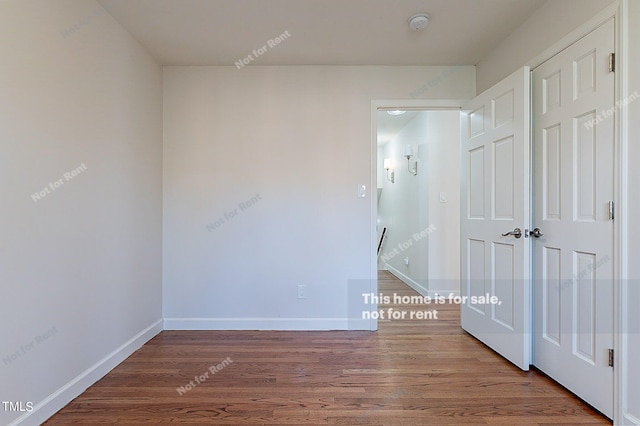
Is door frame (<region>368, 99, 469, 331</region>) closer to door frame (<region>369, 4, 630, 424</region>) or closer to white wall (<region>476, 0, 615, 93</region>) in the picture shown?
white wall (<region>476, 0, 615, 93</region>)

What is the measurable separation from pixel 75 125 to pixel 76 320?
43.4 inches

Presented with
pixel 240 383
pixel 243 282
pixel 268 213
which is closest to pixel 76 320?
pixel 240 383

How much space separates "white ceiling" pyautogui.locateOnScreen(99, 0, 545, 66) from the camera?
2072 millimetres

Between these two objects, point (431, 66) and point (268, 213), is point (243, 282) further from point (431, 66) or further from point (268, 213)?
point (431, 66)

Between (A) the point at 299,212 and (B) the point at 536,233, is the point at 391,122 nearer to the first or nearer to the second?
(A) the point at 299,212

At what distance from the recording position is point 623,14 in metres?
1.54

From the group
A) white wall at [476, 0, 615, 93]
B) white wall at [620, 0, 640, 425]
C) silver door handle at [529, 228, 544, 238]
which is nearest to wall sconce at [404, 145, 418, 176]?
white wall at [476, 0, 615, 93]

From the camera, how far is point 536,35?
215 centimetres

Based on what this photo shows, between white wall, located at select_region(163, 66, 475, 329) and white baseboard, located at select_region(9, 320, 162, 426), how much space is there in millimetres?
518

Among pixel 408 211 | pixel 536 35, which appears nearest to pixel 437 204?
pixel 408 211

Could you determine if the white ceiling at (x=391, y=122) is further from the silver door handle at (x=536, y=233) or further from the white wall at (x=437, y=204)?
the silver door handle at (x=536, y=233)

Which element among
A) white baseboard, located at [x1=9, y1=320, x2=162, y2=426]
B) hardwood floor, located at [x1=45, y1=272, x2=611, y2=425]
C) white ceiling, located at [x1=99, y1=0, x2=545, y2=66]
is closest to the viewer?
white baseboard, located at [x1=9, y1=320, x2=162, y2=426]

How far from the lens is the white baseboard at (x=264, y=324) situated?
293cm

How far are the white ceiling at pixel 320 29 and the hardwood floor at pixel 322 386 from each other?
2.36m
